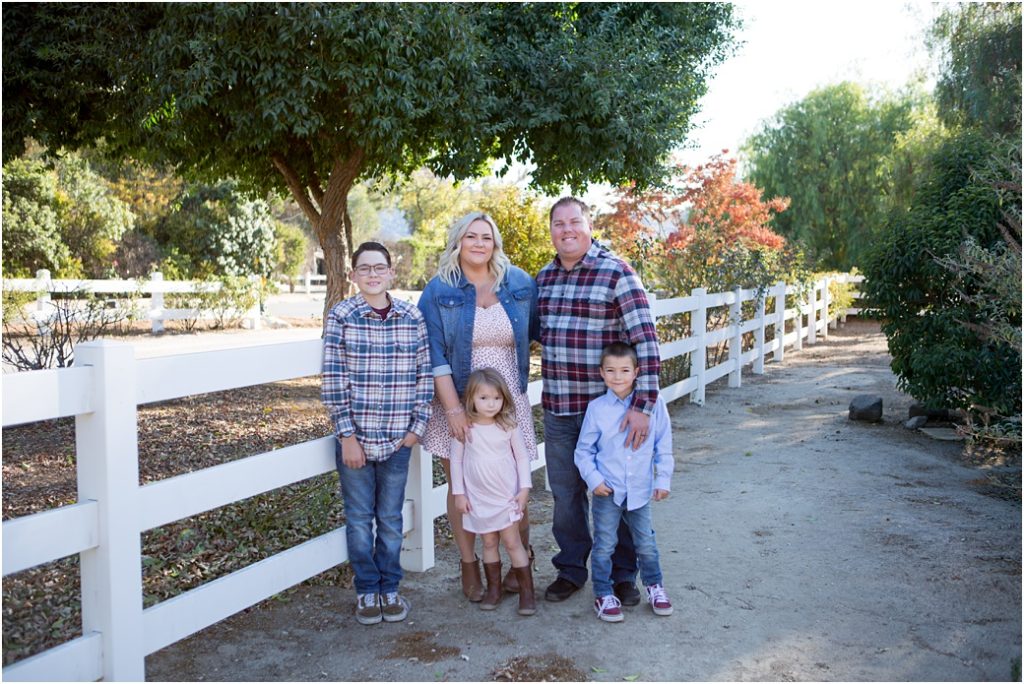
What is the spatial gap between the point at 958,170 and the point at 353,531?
671 centimetres

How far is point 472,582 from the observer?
13.9ft

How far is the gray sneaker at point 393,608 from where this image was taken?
399 cm

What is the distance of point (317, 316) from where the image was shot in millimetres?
24094

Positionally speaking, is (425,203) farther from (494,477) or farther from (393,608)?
(393,608)

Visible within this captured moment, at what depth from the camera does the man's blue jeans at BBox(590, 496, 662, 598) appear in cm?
408

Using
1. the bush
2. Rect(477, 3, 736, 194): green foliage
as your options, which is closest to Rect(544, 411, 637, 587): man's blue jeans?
Rect(477, 3, 736, 194): green foliage

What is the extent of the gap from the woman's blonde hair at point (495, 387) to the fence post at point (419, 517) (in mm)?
653

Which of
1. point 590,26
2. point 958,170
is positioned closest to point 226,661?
point 958,170

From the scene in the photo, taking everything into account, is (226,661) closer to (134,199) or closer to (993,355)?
(993,355)

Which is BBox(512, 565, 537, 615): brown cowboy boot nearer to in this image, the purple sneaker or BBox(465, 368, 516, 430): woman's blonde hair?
the purple sneaker

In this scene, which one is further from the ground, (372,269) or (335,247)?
(335,247)

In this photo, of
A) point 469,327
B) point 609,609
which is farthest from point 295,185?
point 609,609

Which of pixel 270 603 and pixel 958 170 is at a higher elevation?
pixel 958 170

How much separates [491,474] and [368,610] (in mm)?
802
